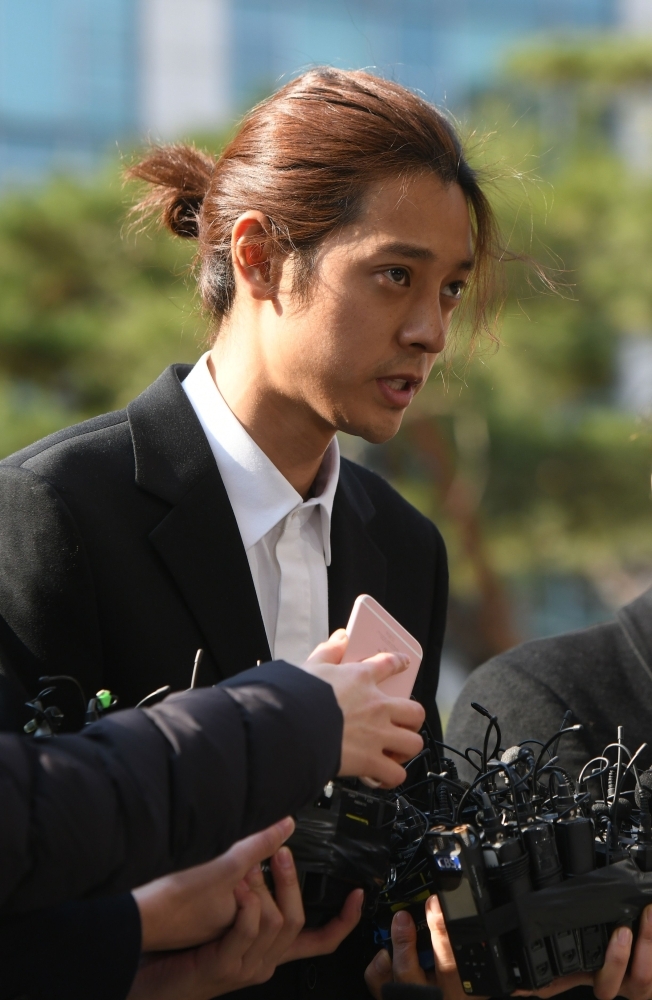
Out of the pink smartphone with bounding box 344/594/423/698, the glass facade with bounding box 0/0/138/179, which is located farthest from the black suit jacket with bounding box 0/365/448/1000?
the glass facade with bounding box 0/0/138/179

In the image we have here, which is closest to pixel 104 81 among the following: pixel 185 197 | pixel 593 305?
pixel 593 305

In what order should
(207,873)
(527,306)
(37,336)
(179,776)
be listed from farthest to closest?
1. (527,306)
2. (37,336)
3. (207,873)
4. (179,776)

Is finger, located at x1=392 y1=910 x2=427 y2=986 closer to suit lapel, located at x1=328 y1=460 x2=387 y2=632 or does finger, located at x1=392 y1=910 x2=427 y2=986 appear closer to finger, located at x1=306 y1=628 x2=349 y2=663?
finger, located at x1=306 y1=628 x2=349 y2=663

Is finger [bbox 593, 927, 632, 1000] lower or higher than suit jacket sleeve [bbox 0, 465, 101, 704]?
lower

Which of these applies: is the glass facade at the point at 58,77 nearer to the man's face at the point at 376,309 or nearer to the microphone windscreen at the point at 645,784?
the man's face at the point at 376,309

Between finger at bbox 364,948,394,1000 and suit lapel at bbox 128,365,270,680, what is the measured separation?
11.8 inches

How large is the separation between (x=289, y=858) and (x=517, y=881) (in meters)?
0.18

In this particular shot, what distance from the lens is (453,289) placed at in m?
1.35

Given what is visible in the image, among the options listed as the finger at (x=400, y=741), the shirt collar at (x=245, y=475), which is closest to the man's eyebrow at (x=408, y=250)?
the shirt collar at (x=245, y=475)

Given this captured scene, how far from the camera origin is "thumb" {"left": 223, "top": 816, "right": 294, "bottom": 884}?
99 centimetres

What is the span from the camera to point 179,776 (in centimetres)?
87

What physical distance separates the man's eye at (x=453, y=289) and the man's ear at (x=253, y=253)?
180 mm

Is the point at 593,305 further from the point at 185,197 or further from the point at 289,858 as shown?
the point at 289,858

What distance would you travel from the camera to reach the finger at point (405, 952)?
1.10 metres
